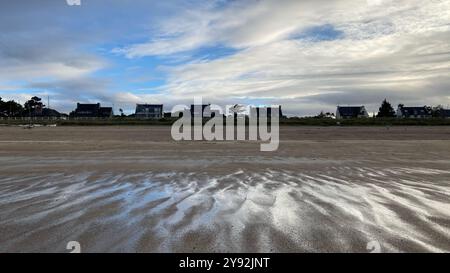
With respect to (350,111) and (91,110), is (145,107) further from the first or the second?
(350,111)

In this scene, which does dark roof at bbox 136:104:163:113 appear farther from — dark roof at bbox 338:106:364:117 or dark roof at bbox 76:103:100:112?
dark roof at bbox 338:106:364:117

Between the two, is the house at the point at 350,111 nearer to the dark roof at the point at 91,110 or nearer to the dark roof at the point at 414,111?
the dark roof at the point at 414,111

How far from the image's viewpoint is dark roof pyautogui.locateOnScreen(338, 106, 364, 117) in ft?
355

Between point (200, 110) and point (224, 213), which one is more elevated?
point (200, 110)

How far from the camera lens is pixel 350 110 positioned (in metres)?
110

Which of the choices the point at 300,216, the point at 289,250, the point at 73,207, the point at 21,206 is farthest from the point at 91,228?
the point at 300,216

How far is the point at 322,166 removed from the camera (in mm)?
11516

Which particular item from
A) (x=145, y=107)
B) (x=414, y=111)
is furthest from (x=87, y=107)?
(x=414, y=111)

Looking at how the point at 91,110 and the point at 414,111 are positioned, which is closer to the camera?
the point at 414,111

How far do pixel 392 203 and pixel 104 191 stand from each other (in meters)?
5.24

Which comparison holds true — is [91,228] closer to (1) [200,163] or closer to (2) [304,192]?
(2) [304,192]

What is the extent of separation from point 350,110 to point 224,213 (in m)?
111

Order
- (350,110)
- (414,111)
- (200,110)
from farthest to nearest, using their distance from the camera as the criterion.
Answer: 1. (350,110)
2. (414,111)
3. (200,110)

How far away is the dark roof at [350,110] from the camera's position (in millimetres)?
108250
